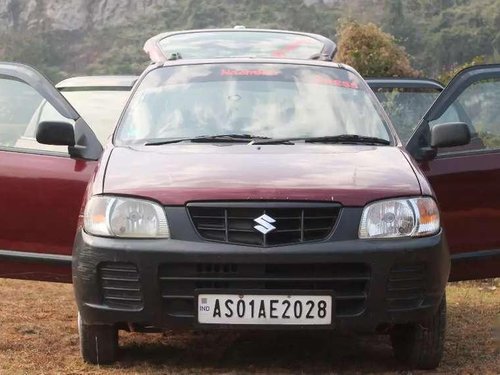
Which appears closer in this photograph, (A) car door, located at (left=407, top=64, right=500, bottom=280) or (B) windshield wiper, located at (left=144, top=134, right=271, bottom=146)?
(B) windshield wiper, located at (left=144, top=134, right=271, bottom=146)

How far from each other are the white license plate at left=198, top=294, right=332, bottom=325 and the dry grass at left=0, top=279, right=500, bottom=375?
1.85 feet

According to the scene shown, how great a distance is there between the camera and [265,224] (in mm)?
4477

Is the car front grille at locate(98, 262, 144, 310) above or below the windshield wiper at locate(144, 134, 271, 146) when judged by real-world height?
below

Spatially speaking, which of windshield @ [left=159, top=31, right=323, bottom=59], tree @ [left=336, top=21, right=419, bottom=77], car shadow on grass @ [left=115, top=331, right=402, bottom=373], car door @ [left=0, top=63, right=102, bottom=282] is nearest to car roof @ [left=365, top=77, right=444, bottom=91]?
windshield @ [left=159, top=31, right=323, bottom=59]

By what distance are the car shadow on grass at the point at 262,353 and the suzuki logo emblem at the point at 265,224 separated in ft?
2.74

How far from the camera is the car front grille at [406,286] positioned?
14.9 ft

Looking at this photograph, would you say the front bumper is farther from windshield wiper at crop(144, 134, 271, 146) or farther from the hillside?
the hillside

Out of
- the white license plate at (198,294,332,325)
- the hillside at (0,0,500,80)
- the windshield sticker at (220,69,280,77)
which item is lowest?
the hillside at (0,0,500,80)

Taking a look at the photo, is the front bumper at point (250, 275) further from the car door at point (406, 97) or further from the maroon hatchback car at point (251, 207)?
the car door at point (406, 97)

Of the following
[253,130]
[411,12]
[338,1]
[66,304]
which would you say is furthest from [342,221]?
[338,1]

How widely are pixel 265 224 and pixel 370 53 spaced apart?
16.3 metres

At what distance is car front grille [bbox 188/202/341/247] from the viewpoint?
449 centimetres

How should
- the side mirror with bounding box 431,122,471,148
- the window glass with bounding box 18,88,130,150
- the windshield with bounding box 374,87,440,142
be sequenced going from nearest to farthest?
the side mirror with bounding box 431,122,471,148 → the window glass with bounding box 18,88,130,150 → the windshield with bounding box 374,87,440,142

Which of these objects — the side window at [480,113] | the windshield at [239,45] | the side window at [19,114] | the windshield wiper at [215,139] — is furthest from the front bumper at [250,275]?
the windshield at [239,45]
